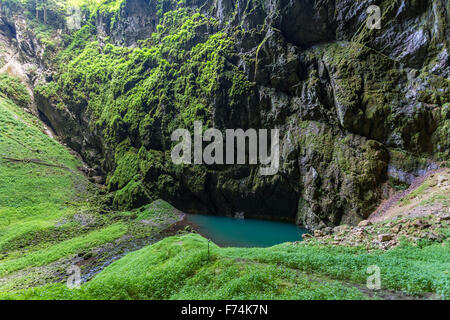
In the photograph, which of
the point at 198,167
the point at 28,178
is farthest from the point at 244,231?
the point at 28,178

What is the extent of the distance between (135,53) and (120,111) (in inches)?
545

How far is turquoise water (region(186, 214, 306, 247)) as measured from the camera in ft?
73.4

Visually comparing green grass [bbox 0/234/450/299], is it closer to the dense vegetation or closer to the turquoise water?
the dense vegetation

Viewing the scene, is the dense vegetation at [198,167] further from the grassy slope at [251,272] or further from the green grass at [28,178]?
the green grass at [28,178]

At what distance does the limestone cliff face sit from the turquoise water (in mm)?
1960

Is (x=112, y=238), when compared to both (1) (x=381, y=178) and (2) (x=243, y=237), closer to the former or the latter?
(2) (x=243, y=237)

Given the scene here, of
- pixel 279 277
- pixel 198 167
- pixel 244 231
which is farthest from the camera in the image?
pixel 198 167

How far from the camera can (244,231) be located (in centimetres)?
2669

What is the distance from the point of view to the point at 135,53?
4725cm

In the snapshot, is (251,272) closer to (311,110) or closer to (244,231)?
(244,231)

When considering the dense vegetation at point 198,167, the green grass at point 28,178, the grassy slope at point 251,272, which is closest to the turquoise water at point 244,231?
the dense vegetation at point 198,167

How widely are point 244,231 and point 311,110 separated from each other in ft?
54.3
